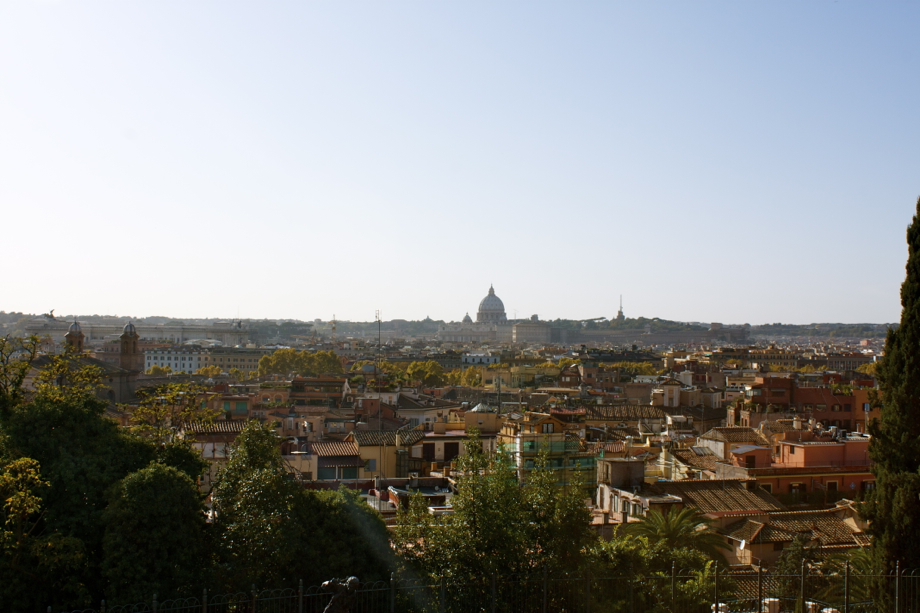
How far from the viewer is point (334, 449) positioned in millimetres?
18328

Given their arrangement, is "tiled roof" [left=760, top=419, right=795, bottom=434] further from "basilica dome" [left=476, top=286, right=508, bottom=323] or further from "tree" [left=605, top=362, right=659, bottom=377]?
"basilica dome" [left=476, top=286, right=508, bottom=323]

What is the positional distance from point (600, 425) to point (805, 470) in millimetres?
10721

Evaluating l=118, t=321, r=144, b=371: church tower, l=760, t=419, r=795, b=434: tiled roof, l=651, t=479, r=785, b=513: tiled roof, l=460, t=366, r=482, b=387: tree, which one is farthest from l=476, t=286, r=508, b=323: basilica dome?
l=651, t=479, r=785, b=513: tiled roof

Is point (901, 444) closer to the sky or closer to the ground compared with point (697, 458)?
closer to the sky

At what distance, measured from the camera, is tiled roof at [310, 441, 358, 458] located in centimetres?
1798

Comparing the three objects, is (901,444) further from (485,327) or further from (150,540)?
(485,327)

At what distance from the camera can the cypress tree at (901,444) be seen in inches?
345

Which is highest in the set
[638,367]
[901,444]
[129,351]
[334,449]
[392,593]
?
[901,444]

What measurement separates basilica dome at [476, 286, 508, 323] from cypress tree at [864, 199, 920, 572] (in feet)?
562

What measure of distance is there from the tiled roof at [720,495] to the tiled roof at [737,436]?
4.28 metres

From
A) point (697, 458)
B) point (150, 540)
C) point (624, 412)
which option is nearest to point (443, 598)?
point (150, 540)

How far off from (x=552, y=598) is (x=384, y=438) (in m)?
11.1

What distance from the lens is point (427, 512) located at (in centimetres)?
867

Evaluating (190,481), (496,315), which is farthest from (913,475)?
(496,315)
